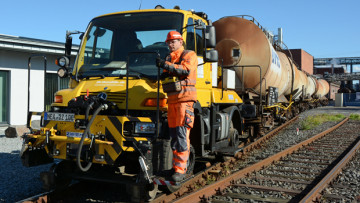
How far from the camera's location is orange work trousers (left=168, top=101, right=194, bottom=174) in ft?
15.1

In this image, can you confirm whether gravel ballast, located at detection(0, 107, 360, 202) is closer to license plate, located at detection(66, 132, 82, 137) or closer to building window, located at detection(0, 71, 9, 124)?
license plate, located at detection(66, 132, 82, 137)

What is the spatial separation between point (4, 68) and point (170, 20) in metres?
10.3

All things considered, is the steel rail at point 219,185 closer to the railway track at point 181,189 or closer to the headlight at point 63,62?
the railway track at point 181,189

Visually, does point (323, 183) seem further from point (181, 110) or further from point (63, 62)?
point (63, 62)

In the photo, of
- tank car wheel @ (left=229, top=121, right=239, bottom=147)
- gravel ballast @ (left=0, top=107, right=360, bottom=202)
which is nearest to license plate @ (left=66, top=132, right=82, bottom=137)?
gravel ballast @ (left=0, top=107, right=360, bottom=202)

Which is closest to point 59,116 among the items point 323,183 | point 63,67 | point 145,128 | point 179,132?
point 63,67

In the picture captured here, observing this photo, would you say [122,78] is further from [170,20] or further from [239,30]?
[239,30]

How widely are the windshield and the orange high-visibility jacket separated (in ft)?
1.63

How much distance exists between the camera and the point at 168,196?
16.0 ft

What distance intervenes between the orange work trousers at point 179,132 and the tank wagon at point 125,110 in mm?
110

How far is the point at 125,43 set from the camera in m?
5.93

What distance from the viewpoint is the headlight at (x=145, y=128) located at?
458cm

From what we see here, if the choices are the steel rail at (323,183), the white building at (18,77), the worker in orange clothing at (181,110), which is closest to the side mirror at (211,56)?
the worker in orange clothing at (181,110)

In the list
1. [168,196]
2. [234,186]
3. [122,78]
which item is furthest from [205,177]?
[122,78]
